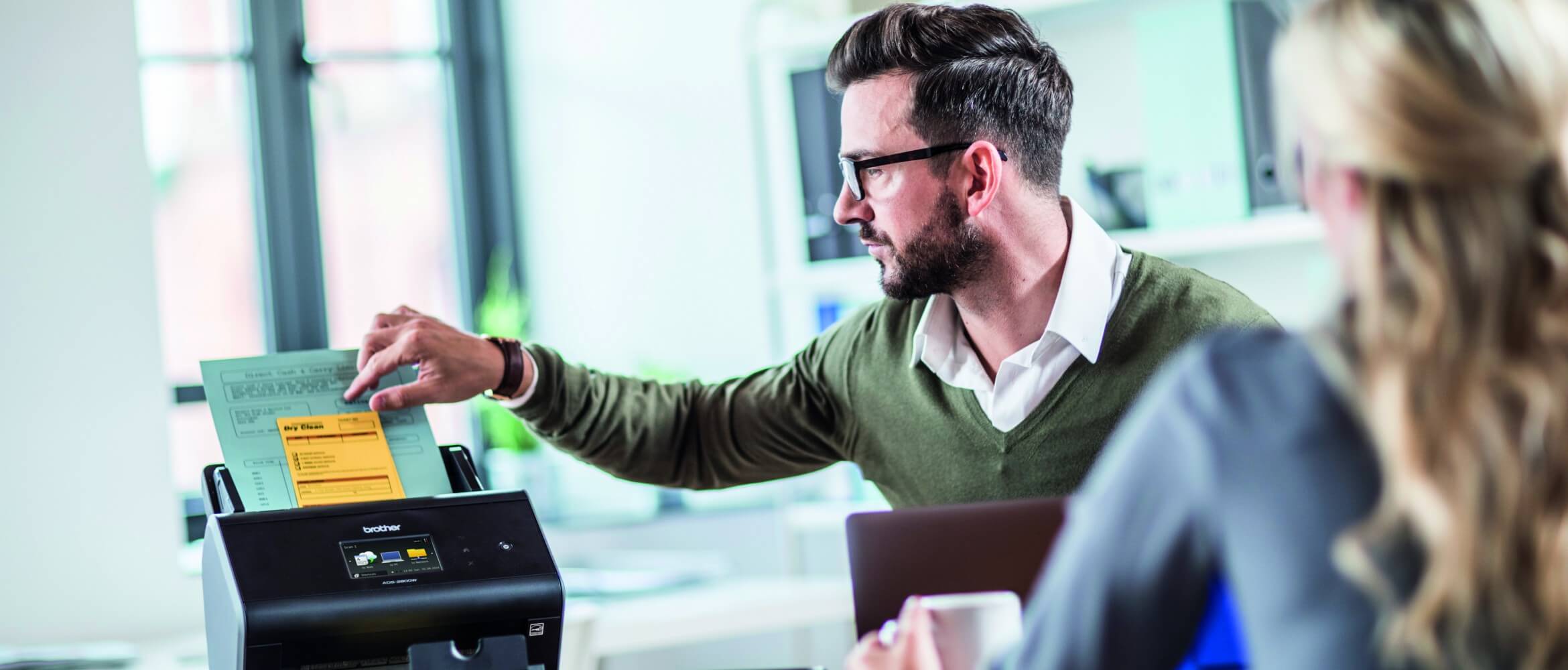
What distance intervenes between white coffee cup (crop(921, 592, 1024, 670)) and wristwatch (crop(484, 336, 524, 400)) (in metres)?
0.86

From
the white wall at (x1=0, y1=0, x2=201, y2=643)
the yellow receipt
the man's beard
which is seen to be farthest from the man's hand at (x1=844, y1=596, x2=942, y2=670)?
the white wall at (x1=0, y1=0, x2=201, y2=643)

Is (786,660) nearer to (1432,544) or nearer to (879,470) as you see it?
(879,470)

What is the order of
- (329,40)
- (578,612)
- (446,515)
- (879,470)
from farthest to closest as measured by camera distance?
(329,40)
(578,612)
(879,470)
(446,515)

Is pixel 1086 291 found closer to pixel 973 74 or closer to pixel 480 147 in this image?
pixel 973 74

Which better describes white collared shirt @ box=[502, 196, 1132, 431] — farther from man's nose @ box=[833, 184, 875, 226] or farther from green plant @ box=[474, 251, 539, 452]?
green plant @ box=[474, 251, 539, 452]

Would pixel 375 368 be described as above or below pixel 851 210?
below

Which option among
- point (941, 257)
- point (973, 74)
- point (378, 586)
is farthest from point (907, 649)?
point (973, 74)

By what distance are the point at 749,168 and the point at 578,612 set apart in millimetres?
1252

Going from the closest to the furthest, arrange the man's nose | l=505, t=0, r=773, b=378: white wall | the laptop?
the laptop < the man's nose < l=505, t=0, r=773, b=378: white wall

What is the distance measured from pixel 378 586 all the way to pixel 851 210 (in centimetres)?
77

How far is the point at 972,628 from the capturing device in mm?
950

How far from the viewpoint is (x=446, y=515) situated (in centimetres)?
142

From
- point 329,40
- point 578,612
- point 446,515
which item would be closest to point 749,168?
point 329,40

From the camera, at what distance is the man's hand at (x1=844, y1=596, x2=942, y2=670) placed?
3.03 ft
